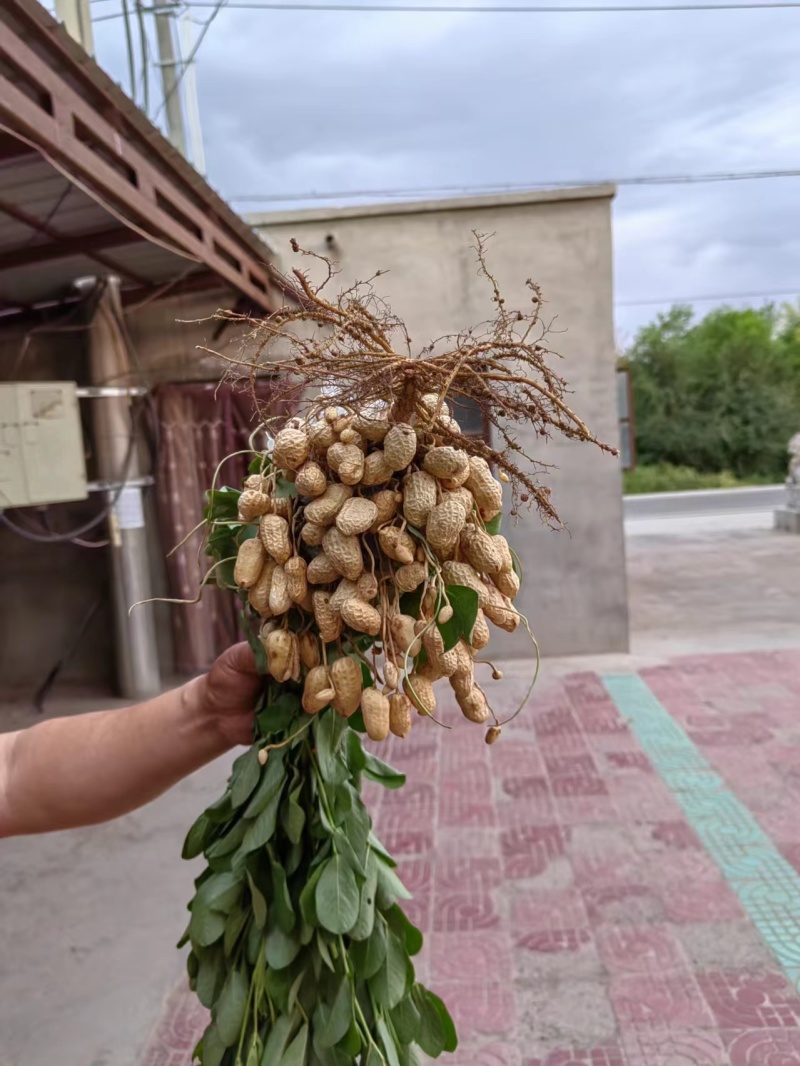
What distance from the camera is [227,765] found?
5.63 m

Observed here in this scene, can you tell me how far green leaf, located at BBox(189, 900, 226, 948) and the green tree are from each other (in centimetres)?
3323

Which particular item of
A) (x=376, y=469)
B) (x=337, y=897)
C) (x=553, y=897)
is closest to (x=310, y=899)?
(x=337, y=897)

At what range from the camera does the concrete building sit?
710cm

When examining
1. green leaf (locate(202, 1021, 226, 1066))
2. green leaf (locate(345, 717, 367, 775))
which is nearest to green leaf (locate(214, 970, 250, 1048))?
green leaf (locate(202, 1021, 226, 1066))

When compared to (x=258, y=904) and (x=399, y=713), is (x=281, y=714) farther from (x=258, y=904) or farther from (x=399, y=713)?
(x=258, y=904)

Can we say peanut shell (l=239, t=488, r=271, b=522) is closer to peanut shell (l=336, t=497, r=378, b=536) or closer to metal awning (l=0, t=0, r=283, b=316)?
peanut shell (l=336, t=497, r=378, b=536)

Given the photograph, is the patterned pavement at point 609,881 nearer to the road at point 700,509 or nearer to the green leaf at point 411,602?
the green leaf at point 411,602

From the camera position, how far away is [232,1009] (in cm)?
173

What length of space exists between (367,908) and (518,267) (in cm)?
634

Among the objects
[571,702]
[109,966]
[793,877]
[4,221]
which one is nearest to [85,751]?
[109,966]

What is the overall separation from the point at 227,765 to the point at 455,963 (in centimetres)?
271

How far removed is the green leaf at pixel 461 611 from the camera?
1428mm

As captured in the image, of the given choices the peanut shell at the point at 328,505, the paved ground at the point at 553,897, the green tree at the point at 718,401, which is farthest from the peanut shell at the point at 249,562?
the green tree at the point at 718,401

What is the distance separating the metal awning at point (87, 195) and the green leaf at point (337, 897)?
2876 mm
